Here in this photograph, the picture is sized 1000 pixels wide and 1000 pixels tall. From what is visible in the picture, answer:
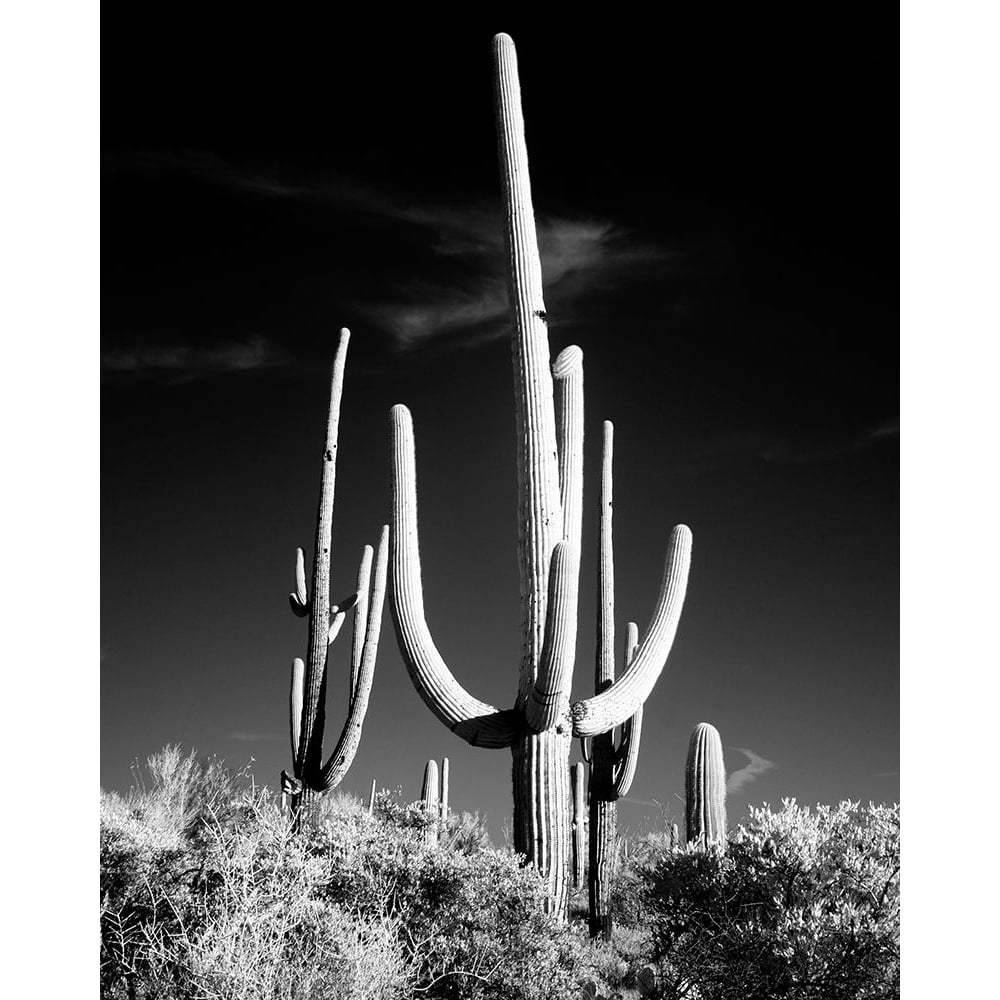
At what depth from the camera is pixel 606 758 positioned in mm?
9727

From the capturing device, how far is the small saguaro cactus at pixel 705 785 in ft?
26.0

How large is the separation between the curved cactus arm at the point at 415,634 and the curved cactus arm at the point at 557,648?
33 centimetres

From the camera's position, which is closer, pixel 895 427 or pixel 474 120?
pixel 895 427

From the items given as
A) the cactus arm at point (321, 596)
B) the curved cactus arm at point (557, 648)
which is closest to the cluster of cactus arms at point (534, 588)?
the curved cactus arm at point (557, 648)

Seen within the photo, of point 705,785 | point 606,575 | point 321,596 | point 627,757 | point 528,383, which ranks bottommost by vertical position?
point 705,785

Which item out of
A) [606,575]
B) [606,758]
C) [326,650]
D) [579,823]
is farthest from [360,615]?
[579,823]

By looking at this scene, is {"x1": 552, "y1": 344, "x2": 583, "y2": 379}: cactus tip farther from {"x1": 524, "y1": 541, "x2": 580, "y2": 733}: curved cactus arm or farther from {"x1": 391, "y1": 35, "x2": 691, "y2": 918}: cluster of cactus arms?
{"x1": 524, "y1": 541, "x2": 580, "y2": 733}: curved cactus arm

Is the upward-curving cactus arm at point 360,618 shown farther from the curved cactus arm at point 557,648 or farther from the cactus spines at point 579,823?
the curved cactus arm at point 557,648

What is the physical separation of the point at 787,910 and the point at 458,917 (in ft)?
6.03

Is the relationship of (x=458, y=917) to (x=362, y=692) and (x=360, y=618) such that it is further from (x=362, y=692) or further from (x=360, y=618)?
(x=360, y=618)
